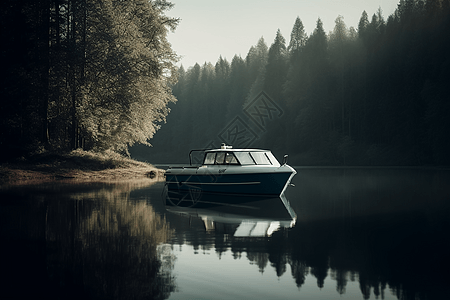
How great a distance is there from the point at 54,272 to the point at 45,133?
2766cm

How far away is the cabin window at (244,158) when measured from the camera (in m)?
20.1

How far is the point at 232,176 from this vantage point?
19.8 meters

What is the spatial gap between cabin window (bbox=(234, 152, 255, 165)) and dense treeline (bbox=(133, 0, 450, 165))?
128ft

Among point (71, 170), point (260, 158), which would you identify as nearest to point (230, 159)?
point (260, 158)

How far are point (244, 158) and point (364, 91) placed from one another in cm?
5622

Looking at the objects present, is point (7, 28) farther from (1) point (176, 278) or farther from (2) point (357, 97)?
(2) point (357, 97)

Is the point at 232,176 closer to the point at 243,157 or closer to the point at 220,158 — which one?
the point at 243,157

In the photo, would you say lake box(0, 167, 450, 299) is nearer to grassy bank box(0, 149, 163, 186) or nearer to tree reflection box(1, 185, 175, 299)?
tree reflection box(1, 185, 175, 299)

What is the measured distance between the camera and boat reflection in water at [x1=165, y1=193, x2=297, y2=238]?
38.8 feet

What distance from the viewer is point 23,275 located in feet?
22.5

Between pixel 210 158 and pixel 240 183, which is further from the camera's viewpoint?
pixel 210 158

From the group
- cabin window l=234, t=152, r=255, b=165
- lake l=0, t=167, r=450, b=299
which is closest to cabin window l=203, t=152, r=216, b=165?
cabin window l=234, t=152, r=255, b=165

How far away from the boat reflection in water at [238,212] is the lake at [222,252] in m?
0.06

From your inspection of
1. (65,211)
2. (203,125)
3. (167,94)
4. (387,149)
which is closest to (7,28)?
(167,94)
